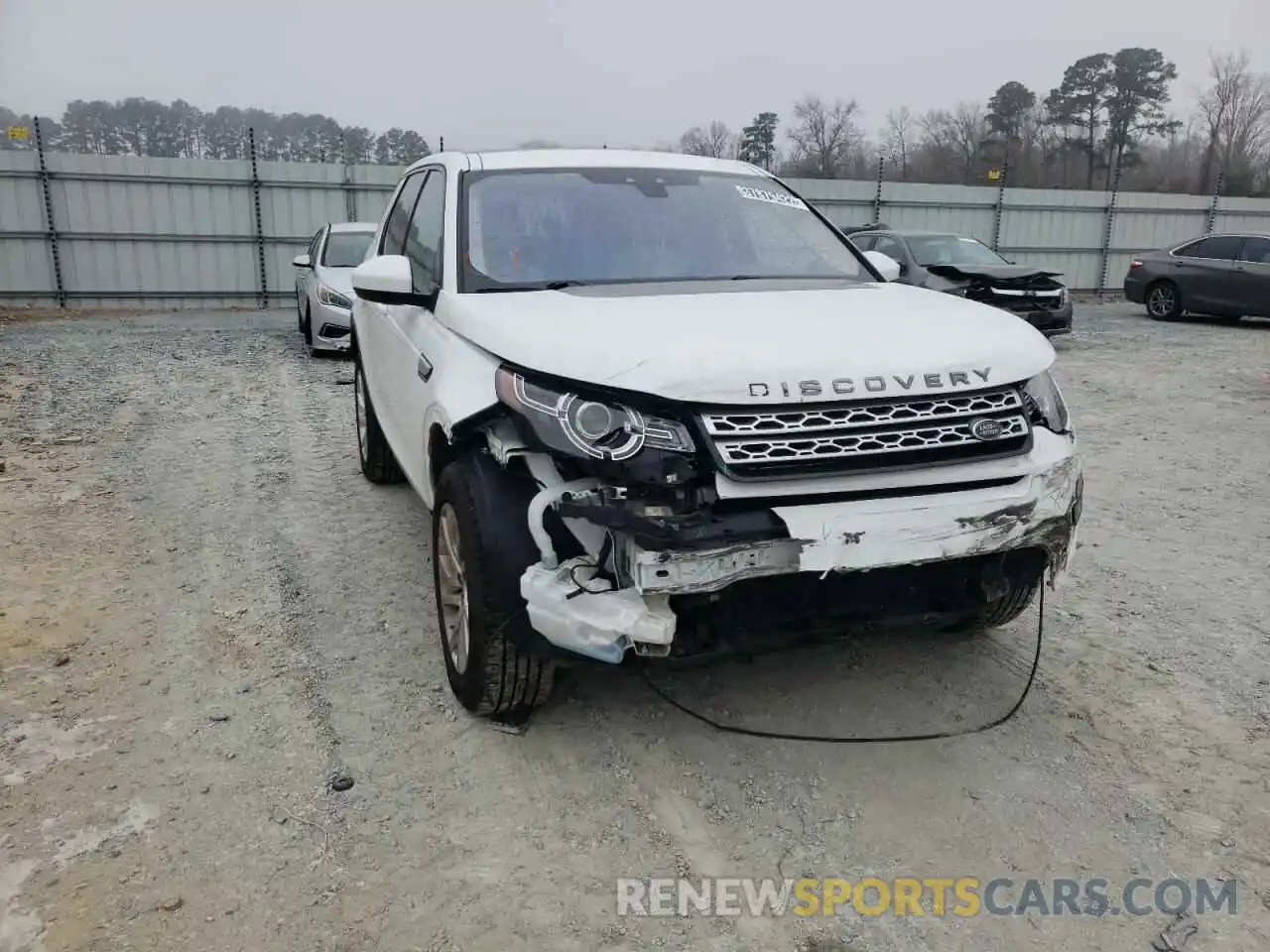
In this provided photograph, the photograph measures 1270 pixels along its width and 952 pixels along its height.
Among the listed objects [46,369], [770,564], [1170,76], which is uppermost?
[1170,76]

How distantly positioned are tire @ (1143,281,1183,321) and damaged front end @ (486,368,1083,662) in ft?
54.0

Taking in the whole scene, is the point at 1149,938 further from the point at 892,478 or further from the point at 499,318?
the point at 499,318

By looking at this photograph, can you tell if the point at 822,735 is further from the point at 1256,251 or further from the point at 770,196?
the point at 1256,251

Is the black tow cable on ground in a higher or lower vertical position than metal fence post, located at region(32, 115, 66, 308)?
lower

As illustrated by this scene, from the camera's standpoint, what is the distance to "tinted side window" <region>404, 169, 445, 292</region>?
3.92 meters

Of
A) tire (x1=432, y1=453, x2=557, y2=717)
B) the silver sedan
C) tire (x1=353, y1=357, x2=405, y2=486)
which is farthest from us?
the silver sedan

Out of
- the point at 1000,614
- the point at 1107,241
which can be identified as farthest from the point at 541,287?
the point at 1107,241

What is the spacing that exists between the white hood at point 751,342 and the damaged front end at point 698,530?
0.10 m

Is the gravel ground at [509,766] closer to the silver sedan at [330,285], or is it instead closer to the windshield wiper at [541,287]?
the windshield wiper at [541,287]

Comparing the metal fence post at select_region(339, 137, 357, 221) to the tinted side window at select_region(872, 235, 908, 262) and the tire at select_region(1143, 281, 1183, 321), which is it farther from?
the tire at select_region(1143, 281, 1183, 321)

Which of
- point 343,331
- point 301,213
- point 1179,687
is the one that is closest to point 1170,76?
point 301,213

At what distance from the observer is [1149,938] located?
91.4 inches

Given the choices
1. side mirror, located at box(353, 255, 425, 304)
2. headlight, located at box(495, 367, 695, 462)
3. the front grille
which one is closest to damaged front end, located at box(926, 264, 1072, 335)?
side mirror, located at box(353, 255, 425, 304)

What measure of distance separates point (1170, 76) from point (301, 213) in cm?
4835
